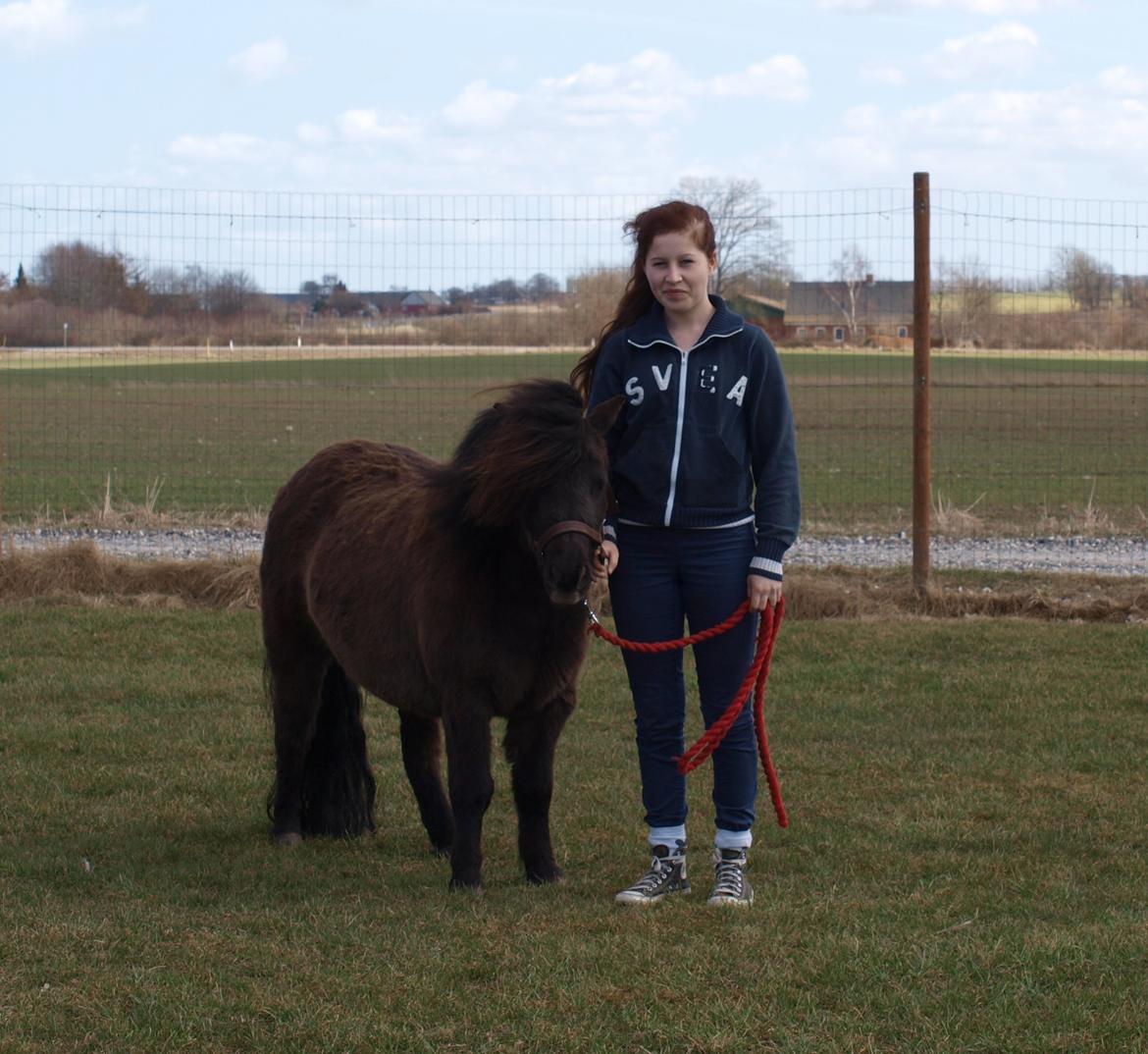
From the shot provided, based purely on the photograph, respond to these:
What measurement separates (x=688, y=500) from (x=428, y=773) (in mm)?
1847

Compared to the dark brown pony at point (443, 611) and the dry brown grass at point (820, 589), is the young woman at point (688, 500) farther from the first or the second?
the dry brown grass at point (820, 589)

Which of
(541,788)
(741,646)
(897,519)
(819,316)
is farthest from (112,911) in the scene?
(819,316)

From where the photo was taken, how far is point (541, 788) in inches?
189

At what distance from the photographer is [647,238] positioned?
4488 mm

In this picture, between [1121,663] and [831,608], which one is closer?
[1121,663]

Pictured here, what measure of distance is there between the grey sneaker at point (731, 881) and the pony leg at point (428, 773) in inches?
51.7

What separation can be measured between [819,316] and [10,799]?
15.9 metres

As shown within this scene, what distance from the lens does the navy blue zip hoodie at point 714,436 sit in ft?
14.4

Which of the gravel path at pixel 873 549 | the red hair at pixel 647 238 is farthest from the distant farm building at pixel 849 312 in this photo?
the red hair at pixel 647 238

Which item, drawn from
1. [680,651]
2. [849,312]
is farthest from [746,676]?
[849,312]

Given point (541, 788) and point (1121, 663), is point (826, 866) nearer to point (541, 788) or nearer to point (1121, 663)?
point (541, 788)

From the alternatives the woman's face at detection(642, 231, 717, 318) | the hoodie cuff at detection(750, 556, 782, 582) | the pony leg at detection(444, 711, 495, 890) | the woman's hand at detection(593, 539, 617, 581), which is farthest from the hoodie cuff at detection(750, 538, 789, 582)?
the pony leg at detection(444, 711, 495, 890)

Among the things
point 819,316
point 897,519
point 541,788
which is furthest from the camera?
point 819,316

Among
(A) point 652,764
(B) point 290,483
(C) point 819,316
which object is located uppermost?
(C) point 819,316
